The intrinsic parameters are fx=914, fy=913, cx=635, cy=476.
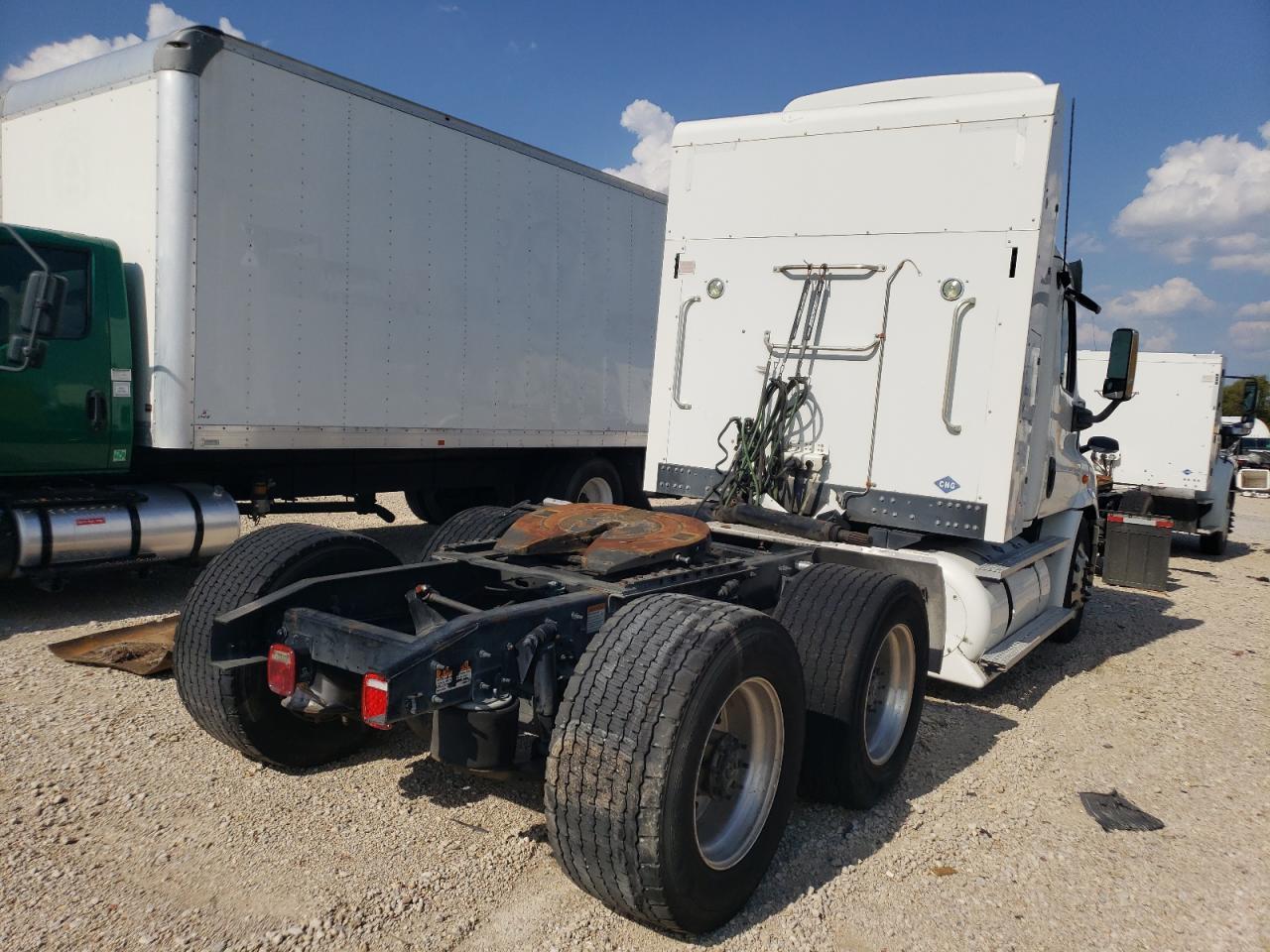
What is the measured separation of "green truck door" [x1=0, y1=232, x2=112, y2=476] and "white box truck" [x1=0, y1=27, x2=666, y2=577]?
0.01 metres

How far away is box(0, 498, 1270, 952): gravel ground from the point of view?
2809 mm

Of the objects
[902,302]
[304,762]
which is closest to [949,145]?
[902,302]

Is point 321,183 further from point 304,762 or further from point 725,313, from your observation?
point 304,762

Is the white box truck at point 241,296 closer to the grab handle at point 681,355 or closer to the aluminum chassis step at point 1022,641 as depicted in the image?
the grab handle at point 681,355

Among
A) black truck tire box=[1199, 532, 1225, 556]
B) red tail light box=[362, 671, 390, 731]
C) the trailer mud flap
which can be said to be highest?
red tail light box=[362, 671, 390, 731]

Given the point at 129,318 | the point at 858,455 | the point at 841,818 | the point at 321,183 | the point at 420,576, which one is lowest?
the point at 841,818

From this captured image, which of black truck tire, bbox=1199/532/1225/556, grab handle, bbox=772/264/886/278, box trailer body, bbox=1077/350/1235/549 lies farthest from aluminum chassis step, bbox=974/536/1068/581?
black truck tire, bbox=1199/532/1225/556

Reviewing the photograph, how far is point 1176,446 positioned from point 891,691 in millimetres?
10492

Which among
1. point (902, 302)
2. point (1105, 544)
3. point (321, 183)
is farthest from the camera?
point (1105, 544)

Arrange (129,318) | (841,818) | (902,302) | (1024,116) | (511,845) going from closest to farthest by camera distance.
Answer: (511,845), (841,818), (1024,116), (902,302), (129,318)

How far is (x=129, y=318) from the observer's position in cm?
628

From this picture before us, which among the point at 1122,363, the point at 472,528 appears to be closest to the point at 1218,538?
the point at 1122,363

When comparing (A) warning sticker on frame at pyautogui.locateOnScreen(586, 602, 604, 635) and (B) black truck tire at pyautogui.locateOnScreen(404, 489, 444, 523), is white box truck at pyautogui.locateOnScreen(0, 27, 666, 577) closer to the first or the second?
(B) black truck tire at pyautogui.locateOnScreen(404, 489, 444, 523)

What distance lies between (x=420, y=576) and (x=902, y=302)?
302 cm
